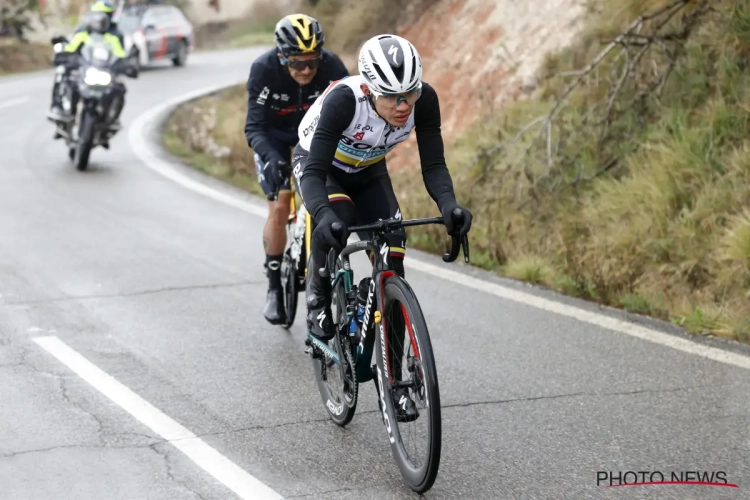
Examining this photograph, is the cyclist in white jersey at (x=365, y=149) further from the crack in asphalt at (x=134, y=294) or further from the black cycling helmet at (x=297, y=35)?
the crack in asphalt at (x=134, y=294)

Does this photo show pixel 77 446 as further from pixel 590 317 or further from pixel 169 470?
pixel 590 317

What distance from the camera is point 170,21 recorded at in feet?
98.0

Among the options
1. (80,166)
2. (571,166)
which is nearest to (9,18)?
(80,166)

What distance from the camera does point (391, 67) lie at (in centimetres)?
482

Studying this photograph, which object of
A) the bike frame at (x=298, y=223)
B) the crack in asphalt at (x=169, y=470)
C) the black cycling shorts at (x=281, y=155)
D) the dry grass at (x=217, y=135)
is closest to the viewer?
the crack in asphalt at (x=169, y=470)

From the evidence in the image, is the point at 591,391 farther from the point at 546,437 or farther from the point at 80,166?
the point at 80,166

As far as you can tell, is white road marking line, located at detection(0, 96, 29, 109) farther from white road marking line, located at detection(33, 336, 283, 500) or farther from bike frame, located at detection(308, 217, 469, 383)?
bike frame, located at detection(308, 217, 469, 383)

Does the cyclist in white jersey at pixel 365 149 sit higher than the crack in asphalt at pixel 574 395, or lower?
higher

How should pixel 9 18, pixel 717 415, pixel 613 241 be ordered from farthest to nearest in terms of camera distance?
pixel 9 18 → pixel 613 241 → pixel 717 415

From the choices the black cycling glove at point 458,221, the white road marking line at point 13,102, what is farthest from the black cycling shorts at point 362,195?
the white road marking line at point 13,102

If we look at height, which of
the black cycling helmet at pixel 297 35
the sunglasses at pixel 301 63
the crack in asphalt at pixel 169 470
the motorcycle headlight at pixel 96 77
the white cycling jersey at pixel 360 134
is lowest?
the crack in asphalt at pixel 169 470

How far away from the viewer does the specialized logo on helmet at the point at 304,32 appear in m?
6.62

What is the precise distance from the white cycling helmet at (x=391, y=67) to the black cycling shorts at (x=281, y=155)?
89.8 inches

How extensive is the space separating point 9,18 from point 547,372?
3070 cm
